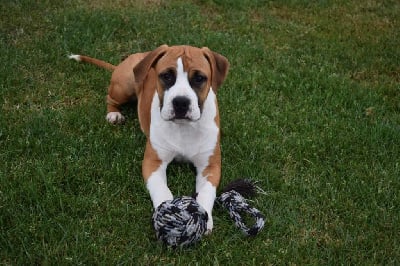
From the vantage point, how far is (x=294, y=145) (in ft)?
18.0

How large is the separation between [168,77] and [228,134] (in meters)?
1.32

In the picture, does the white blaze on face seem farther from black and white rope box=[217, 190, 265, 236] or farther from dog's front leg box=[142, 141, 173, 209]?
black and white rope box=[217, 190, 265, 236]

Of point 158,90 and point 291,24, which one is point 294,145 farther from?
point 291,24

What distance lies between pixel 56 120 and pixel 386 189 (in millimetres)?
3357

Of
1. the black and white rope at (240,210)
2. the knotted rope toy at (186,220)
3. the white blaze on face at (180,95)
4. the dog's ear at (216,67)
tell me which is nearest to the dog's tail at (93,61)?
the dog's ear at (216,67)

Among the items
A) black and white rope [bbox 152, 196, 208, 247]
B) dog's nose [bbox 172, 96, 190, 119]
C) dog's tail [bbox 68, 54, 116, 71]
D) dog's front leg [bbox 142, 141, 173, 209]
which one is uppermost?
dog's nose [bbox 172, 96, 190, 119]

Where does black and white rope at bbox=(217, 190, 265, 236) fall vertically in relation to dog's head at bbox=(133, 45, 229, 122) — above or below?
below

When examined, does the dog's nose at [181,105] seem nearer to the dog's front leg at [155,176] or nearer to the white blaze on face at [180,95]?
the white blaze on face at [180,95]

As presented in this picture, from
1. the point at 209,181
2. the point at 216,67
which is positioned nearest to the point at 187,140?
the point at 209,181

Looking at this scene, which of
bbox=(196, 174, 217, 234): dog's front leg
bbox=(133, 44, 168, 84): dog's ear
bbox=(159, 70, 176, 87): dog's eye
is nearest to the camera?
bbox=(196, 174, 217, 234): dog's front leg

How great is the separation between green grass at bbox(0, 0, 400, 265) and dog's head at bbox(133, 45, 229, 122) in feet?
2.43

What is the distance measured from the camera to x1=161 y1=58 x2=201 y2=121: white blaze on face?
4.39 meters

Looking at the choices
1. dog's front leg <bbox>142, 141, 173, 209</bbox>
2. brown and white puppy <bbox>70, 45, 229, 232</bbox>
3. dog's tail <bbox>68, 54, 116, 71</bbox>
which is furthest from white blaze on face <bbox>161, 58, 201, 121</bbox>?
dog's tail <bbox>68, 54, 116, 71</bbox>

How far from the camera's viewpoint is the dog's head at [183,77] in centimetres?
440
